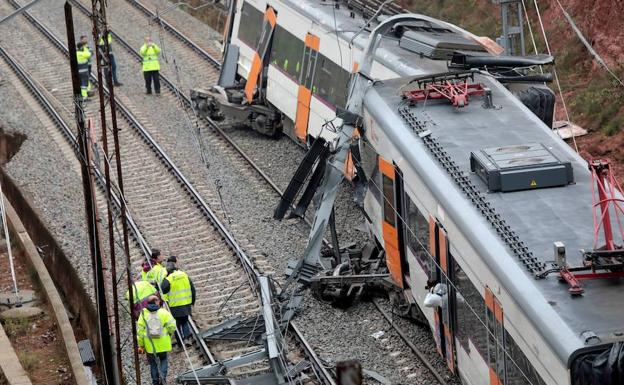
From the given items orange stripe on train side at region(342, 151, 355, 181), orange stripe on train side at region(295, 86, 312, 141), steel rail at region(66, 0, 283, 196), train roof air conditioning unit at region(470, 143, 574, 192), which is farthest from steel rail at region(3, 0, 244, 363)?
train roof air conditioning unit at region(470, 143, 574, 192)

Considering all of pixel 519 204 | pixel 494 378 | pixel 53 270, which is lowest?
pixel 53 270

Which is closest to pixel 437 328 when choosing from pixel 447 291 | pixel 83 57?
pixel 447 291

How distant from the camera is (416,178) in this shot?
14.9 m

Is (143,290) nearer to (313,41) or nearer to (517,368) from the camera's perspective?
(517,368)

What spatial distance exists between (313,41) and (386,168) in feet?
23.2

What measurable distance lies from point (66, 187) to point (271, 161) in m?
3.89

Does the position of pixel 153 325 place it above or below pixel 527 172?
below

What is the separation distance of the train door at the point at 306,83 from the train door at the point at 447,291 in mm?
9087

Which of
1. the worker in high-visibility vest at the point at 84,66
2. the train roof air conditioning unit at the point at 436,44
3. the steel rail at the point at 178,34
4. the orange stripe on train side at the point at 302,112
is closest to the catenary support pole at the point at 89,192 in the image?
the train roof air conditioning unit at the point at 436,44

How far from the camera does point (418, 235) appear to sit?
15250 millimetres

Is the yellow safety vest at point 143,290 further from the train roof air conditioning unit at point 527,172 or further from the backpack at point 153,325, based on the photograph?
the train roof air conditioning unit at point 527,172

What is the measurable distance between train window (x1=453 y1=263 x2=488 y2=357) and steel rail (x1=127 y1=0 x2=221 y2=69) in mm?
18170

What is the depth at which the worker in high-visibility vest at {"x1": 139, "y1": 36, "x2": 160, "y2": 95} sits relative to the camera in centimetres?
2894

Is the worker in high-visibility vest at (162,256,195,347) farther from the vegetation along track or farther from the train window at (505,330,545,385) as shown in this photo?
the train window at (505,330,545,385)
